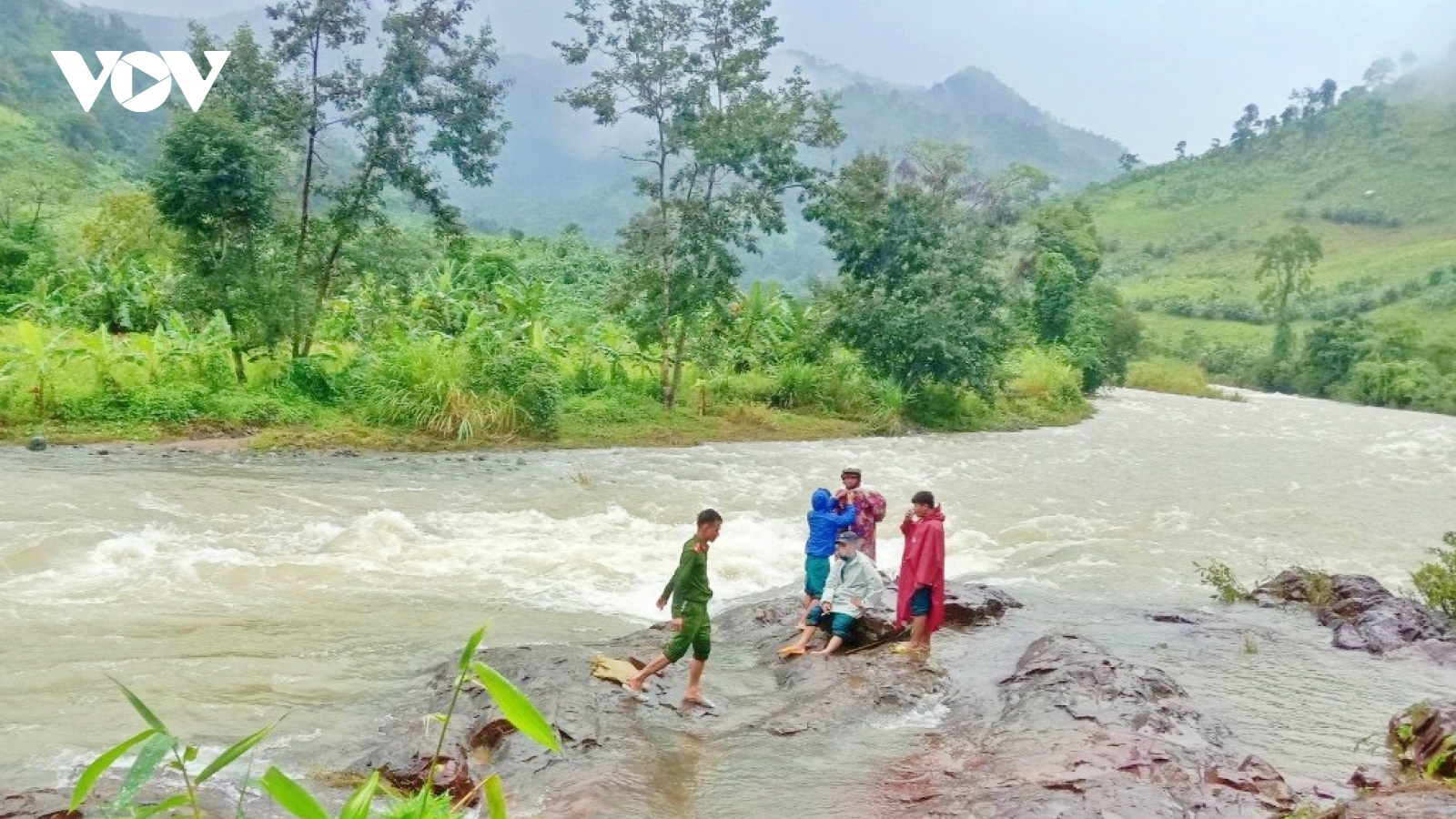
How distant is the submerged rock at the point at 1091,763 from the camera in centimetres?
520

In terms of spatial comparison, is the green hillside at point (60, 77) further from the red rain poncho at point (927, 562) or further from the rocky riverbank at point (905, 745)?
the rocky riverbank at point (905, 745)

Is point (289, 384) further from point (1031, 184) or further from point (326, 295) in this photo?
point (1031, 184)

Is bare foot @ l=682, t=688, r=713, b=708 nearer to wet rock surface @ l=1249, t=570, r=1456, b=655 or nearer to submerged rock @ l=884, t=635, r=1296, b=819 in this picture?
submerged rock @ l=884, t=635, r=1296, b=819

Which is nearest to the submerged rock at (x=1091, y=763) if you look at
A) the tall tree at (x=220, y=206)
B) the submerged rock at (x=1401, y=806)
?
the submerged rock at (x=1401, y=806)

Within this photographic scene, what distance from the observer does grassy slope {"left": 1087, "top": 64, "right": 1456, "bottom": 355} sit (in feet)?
238

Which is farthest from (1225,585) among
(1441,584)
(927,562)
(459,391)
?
(459,391)

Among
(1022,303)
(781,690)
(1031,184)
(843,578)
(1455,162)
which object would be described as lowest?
(781,690)

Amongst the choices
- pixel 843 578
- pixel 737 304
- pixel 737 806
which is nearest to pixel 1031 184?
pixel 737 304

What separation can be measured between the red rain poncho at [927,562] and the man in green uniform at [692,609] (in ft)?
6.05

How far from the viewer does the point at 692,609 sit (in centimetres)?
735

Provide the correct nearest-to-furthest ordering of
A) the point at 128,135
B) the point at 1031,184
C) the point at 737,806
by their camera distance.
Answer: the point at 737,806
the point at 1031,184
the point at 128,135

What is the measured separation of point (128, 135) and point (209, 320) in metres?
51.7

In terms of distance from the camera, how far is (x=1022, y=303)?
38.2m

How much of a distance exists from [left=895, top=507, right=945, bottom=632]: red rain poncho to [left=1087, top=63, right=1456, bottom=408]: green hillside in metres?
48.7
